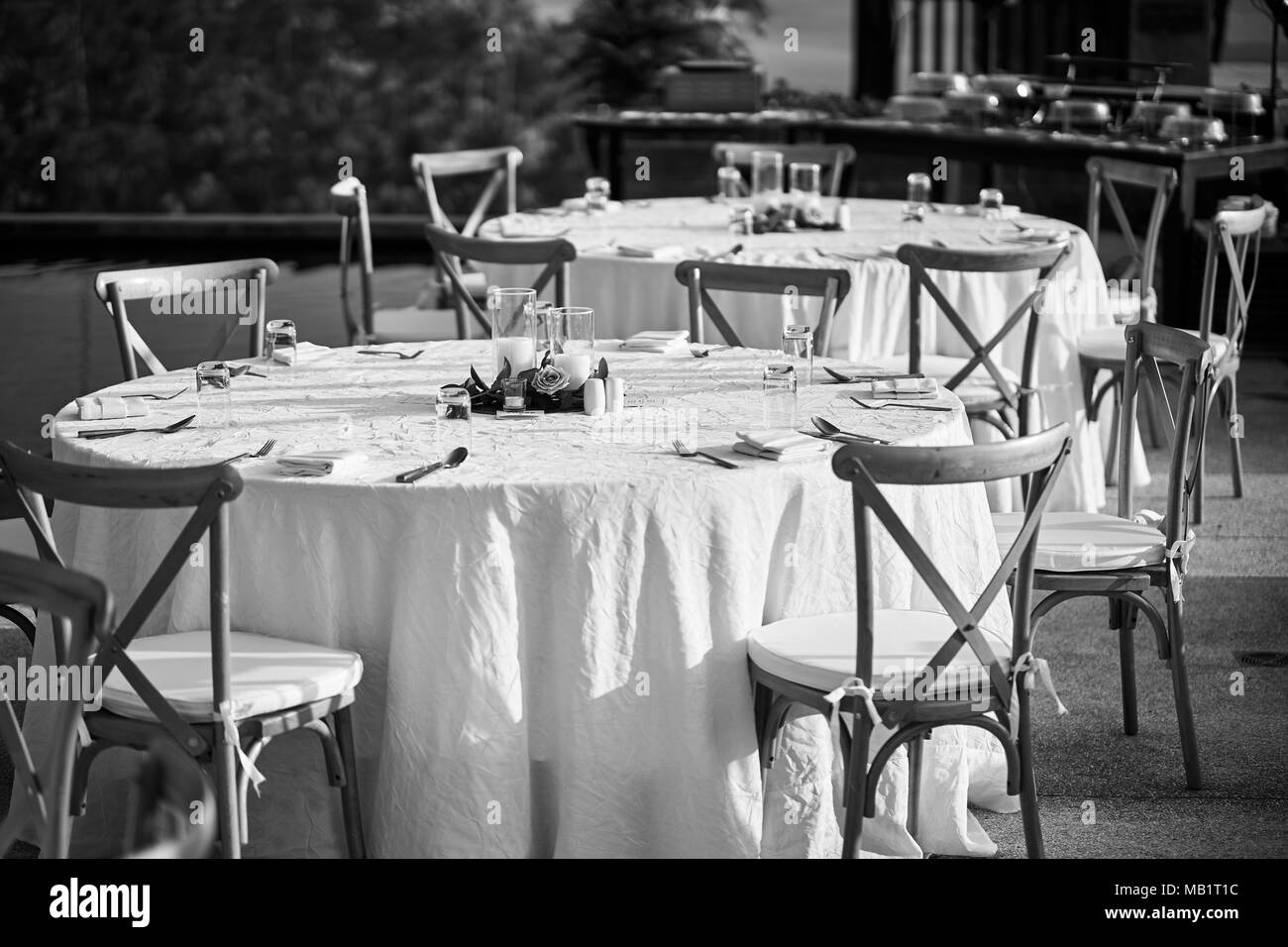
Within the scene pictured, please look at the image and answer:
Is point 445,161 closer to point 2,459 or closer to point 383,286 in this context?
point 383,286

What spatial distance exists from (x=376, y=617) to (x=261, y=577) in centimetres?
22

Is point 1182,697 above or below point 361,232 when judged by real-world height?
below

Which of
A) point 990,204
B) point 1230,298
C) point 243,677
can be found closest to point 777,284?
point 1230,298

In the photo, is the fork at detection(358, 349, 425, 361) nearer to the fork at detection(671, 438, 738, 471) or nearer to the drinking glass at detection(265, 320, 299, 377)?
the drinking glass at detection(265, 320, 299, 377)

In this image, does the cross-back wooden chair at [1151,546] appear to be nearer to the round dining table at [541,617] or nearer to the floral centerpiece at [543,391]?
the round dining table at [541,617]

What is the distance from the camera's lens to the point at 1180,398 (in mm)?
3430

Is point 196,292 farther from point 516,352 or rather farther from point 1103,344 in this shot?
point 1103,344

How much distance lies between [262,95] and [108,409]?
10.4 m

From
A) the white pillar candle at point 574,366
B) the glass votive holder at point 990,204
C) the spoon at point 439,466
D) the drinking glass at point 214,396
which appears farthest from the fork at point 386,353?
the glass votive holder at point 990,204

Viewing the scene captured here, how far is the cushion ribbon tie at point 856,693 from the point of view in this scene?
9.05 feet

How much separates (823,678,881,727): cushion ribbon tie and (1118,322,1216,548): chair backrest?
3.51 ft

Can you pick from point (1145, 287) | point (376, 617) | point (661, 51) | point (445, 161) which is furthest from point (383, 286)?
point (376, 617)

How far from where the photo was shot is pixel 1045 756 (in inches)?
147

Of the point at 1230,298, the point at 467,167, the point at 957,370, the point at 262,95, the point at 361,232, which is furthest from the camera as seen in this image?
the point at 262,95
